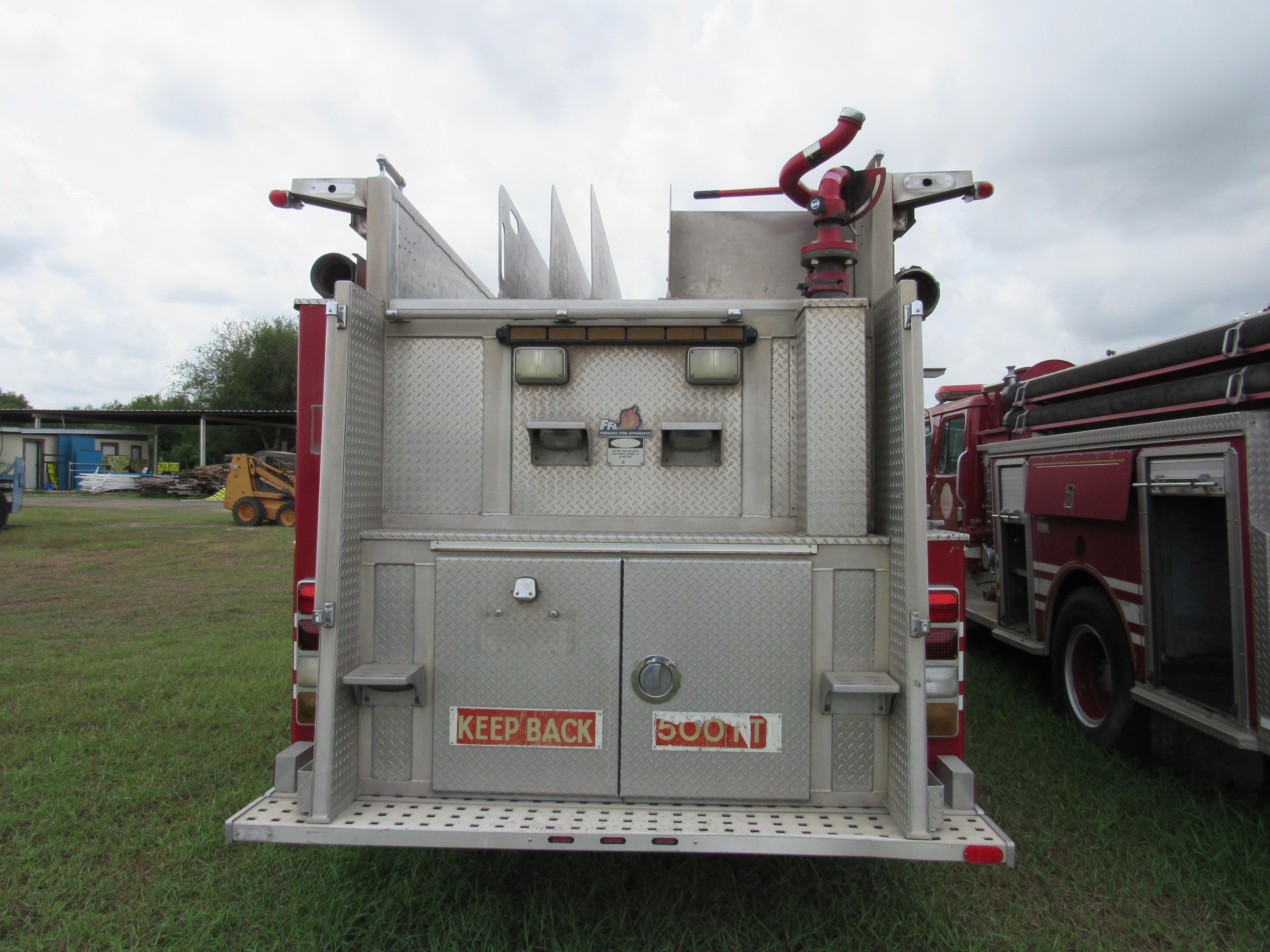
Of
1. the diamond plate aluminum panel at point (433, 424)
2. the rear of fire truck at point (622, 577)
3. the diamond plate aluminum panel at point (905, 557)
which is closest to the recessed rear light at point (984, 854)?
the rear of fire truck at point (622, 577)

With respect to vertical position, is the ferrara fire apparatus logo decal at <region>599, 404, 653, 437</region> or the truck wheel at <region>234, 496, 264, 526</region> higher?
the ferrara fire apparatus logo decal at <region>599, 404, 653, 437</region>

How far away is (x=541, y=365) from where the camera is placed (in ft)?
10.1

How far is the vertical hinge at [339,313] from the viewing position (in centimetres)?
276

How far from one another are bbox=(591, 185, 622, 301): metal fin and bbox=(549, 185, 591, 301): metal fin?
0.18 meters

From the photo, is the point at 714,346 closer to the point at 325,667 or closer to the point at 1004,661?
the point at 325,667

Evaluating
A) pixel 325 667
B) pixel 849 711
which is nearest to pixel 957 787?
pixel 849 711

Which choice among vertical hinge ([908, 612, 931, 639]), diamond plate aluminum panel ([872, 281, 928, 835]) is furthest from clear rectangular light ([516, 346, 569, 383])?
vertical hinge ([908, 612, 931, 639])

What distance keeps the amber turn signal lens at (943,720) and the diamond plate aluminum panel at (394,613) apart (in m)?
2.05

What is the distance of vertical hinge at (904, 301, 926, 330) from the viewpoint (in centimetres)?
275

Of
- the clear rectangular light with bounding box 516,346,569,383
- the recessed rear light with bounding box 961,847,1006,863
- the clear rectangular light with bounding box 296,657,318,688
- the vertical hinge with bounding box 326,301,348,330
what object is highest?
the vertical hinge with bounding box 326,301,348,330

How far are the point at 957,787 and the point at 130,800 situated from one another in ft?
13.6

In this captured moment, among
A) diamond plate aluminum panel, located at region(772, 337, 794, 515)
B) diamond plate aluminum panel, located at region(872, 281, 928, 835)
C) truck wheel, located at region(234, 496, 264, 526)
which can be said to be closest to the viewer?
diamond plate aluminum panel, located at region(872, 281, 928, 835)

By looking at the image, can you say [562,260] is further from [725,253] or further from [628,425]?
[628,425]

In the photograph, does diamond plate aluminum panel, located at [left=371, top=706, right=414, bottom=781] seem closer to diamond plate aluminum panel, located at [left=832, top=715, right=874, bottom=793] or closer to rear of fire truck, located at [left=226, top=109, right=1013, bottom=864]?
rear of fire truck, located at [left=226, top=109, right=1013, bottom=864]
